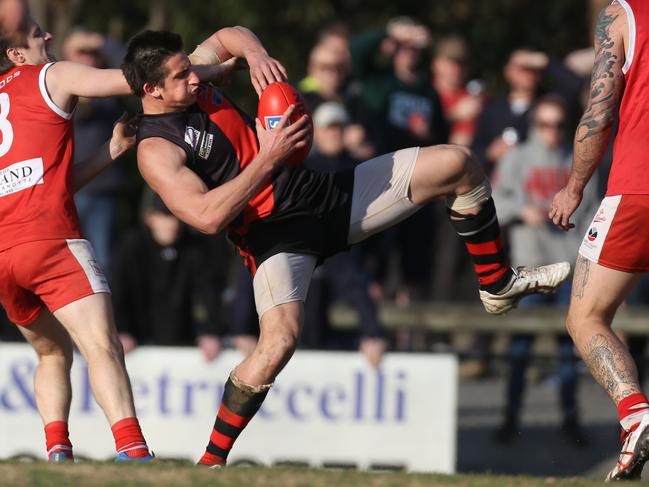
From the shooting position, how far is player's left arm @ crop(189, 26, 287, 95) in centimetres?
689

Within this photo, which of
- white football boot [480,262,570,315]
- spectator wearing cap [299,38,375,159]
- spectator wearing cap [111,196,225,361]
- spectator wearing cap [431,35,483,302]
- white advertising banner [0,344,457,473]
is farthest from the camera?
spectator wearing cap [431,35,483,302]

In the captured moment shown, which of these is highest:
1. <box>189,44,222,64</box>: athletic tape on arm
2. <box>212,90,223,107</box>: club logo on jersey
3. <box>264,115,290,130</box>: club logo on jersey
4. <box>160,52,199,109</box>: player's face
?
<box>189,44,222,64</box>: athletic tape on arm

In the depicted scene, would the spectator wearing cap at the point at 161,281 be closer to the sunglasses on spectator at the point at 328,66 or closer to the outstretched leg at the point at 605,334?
the sunglasses on spectator at the point at 328,66

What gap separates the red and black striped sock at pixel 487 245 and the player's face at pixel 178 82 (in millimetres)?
1639

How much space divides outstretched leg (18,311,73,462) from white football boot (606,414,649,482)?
2.87m

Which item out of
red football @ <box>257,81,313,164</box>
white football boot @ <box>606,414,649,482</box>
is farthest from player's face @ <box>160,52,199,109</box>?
white football boot @ <box>606,414,649,482</box>

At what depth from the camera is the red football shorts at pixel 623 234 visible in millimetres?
6281

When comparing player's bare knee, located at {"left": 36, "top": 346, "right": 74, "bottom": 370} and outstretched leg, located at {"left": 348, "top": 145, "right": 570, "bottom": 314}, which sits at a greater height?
outstretched leg, located at {"left": 348, "top": 145, "right": 570, "bottom": 314}

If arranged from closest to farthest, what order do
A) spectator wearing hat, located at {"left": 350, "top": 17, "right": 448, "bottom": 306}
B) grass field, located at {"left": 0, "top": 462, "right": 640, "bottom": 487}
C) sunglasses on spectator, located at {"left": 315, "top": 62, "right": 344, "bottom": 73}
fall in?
grass field, located at {"left": 0, "top": 462, "right": 640, "bottom": 487}
sunglasses on spectator, located at {"left": 315, "top": 62, "right": 344, "bottom": 73}
spectator wearing hat, located at {"left": 350, "top": 17, "right": 448, "bottom": 306}

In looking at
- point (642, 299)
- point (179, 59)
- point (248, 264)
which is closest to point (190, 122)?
point (179, 59)

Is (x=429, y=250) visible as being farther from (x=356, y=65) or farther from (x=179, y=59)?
(x=179, y=59)

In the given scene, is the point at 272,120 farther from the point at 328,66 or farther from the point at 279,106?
the point at 328,66

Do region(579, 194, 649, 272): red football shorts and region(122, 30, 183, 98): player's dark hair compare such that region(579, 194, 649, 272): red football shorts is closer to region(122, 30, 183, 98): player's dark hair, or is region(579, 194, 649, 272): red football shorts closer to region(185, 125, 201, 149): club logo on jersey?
region(185, 125, 201, 149): club logo on jersey

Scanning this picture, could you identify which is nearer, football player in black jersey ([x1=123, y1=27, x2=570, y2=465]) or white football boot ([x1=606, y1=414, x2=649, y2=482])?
white football boot ([x1=606, y1=414, x2=649, y2=482])
